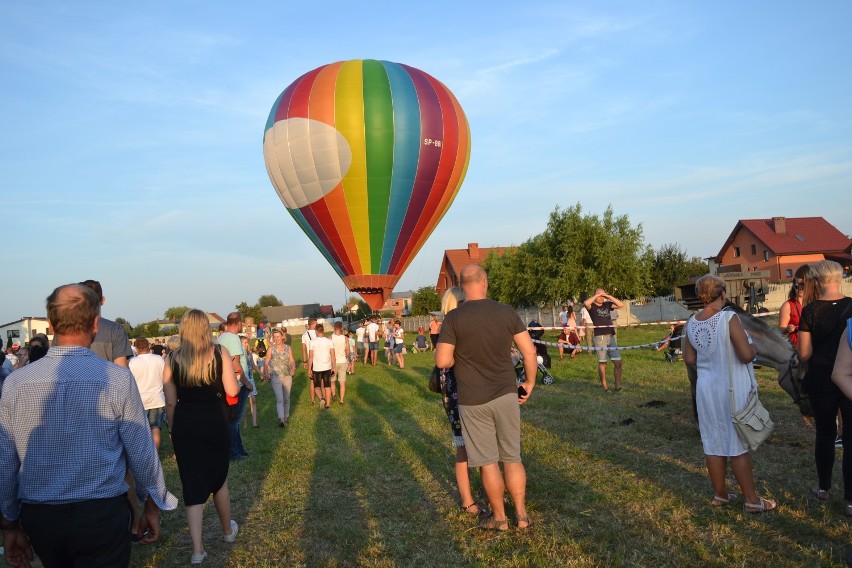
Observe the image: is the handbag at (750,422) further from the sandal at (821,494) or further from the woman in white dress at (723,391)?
the sandal at (821,494)

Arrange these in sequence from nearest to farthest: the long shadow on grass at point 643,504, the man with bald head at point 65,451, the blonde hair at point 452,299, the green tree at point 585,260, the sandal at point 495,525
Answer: the man with bald head at point 65,451
the long shadow on grass at point 643,504
the sandal at point 495,525
the blonde hair at point 452,299
the green tree at point 585,260

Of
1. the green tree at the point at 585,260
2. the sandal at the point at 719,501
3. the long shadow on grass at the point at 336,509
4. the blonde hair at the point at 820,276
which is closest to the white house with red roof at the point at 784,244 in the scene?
the green tree at the point at 585,260

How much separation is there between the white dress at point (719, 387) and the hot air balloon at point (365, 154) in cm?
2067

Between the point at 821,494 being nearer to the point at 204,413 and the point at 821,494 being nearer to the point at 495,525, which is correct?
the point at 495,525

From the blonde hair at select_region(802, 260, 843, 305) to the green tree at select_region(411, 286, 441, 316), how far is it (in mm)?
64043

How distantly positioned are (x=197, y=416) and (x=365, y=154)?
20611 mm

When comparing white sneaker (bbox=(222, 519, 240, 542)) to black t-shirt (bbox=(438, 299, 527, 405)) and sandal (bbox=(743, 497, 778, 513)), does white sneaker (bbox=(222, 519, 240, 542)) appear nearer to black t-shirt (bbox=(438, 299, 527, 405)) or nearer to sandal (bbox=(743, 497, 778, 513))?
black t-shirt (bbox=(438, 299, 527, 405))

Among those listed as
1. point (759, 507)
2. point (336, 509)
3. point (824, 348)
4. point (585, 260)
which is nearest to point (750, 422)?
point (759, 507)

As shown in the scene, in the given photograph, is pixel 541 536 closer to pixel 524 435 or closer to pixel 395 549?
pixel 395 549

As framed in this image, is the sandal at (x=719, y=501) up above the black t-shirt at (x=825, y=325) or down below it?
below

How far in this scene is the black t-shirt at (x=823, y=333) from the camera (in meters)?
5.54

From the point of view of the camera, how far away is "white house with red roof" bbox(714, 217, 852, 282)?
56250 mm

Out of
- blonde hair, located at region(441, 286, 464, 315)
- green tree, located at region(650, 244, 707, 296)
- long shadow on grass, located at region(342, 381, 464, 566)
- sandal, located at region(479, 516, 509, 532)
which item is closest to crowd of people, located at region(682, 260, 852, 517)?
sandal, located at region(479, 516, 509, 532)

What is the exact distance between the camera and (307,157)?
82.9 ft
